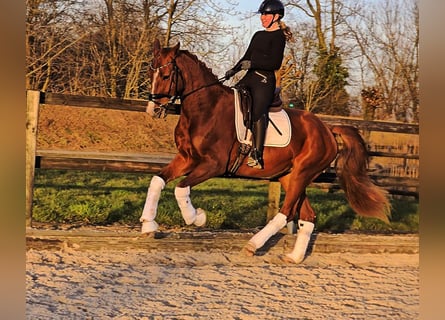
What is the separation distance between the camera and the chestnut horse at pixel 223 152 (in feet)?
14.0

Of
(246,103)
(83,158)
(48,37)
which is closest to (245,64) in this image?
(246,103)

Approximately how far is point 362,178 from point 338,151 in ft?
1.11

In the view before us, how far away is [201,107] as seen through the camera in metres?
4.36

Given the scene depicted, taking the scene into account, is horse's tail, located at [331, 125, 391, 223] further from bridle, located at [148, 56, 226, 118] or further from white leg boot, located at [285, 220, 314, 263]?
bridle, located at [148, 56, 226, 118]

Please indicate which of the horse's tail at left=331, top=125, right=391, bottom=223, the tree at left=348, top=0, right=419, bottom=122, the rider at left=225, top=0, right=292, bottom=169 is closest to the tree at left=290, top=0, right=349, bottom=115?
the tree at left=348, top=0, right=419, bottom=122

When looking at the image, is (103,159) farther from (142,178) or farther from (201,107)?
(142,178)

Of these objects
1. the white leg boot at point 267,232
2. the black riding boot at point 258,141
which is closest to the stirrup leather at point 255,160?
the black riding boot at point 258,141

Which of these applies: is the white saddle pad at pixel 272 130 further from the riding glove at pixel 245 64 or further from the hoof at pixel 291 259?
the hoof at pixel 291 259

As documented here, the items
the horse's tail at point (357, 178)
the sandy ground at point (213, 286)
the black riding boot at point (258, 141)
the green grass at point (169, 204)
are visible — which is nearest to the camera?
the sandy ground at point (213, 286)

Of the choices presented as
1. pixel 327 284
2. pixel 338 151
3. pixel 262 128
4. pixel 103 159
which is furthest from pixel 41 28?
pixel 327 284

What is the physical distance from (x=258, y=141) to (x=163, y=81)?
92 cm

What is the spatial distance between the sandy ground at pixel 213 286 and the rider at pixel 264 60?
118 cm

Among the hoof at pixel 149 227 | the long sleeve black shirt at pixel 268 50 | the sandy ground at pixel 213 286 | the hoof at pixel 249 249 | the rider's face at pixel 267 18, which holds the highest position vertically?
the rider's face at pixel 267 18

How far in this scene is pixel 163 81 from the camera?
13.7ft
